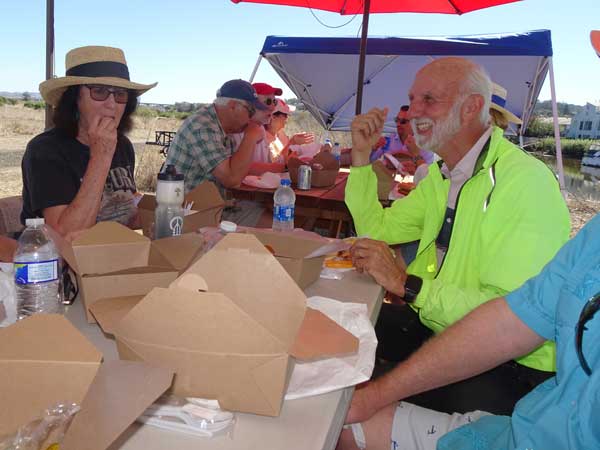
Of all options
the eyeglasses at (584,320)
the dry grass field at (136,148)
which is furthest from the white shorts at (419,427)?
the dry grass field at (136,148)

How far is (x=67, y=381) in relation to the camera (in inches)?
25.8

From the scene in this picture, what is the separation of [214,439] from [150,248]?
66cm

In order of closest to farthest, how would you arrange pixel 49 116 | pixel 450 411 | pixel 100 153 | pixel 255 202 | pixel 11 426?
1. pixel 11 426
2. pixel 450 411
3. pixel 100 153
4. pixel 49 116
5. pixel 255 202

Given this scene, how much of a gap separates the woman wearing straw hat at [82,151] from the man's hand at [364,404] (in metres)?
1.20

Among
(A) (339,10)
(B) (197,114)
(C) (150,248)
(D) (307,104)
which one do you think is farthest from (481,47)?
(C) (150,248)

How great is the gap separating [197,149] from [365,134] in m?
1.30

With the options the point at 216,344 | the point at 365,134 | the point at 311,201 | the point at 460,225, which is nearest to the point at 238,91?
the point at 311,201

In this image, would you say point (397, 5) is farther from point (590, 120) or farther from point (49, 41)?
point (49, 41)

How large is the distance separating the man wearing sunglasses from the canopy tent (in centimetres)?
302

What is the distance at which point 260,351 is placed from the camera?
0.73 m

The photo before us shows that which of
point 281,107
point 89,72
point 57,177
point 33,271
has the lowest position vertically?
point 33,271

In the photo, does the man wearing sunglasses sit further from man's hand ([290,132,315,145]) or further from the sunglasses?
man's hand ([290,132,315,145])

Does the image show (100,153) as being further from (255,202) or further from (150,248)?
(255,202)

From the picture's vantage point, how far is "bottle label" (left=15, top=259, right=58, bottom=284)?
1059mm
